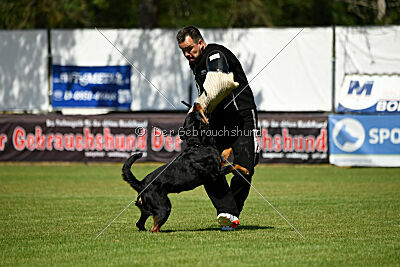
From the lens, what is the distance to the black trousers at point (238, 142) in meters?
7.43

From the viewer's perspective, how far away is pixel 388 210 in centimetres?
938

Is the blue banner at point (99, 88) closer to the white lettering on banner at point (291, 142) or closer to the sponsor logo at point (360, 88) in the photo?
the white lettering on banner at point (291, 142)

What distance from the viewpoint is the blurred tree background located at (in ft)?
84.6

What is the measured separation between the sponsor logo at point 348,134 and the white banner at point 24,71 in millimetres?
9240

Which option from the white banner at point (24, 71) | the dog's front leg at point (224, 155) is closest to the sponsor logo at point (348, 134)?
the white banner at point (24, 71)

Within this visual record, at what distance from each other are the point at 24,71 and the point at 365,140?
10829 mm

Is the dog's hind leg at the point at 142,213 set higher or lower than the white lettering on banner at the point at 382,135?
higher

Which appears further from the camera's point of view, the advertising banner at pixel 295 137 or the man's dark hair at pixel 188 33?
the advertising banner at pixel 295 137

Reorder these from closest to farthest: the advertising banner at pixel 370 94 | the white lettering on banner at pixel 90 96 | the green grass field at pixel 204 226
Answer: the green grass field at pixel 204 226 → the advertising banner at pixel 370 94 → the white lettering on banner at pixel 90 96

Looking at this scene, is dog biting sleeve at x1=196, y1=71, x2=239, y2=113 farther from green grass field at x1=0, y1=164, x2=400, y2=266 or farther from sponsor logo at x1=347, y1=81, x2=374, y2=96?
sponsor logo at x1=347, y1=81, x2=374, y2=96

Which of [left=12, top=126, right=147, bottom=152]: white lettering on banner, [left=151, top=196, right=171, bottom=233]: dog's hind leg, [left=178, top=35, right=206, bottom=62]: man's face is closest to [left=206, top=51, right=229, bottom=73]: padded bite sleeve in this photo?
[left=178, top=35, right=206, bottom=62]: man's face

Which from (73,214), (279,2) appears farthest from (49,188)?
(279,2)

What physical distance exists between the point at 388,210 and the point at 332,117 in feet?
26.0

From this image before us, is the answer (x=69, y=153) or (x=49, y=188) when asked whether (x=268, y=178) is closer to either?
(x=49, y=188)
